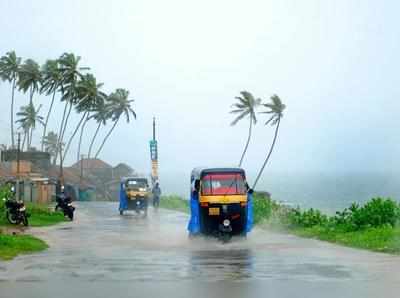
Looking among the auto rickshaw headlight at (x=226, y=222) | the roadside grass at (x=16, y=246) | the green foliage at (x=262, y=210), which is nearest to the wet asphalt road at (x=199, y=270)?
the roadside grass at (x=16, y=246)

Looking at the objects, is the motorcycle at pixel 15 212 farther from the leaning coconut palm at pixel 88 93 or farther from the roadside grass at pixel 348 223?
the leaning coconut palm at pixel 88 93

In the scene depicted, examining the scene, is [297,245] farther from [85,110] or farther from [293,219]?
[85,110]

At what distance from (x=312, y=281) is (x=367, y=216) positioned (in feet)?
→ 38.4

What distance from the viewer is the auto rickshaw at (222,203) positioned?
23.6 meters

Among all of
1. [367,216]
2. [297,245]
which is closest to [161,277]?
[297,245]

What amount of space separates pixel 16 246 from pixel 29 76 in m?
65.4

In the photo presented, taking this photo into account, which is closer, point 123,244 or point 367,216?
point 123,244

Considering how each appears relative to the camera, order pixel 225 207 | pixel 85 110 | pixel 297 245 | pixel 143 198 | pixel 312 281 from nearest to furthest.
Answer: pixel 312 281 < pixel 297 245 < pixel 225 207 < pixel 143 198 < pixel 85 110

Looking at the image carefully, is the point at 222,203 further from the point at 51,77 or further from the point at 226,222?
the point at 51,77

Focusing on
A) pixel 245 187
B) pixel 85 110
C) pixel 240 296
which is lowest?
pixel 240 296

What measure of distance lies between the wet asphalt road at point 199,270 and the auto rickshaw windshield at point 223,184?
1.56 metres

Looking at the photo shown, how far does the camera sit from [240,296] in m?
11.8

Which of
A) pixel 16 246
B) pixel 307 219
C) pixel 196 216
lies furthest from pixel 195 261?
pixel 307 219

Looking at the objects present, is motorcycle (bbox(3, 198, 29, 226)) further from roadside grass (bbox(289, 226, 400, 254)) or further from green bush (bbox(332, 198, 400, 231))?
green bush (bbox(332, 198, 400, 231))
